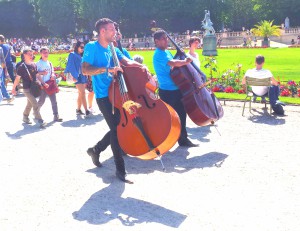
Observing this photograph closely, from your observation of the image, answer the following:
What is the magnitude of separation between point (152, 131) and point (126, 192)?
818mm

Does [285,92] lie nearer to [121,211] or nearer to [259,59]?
[259,59]

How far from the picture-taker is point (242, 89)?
12.7 m

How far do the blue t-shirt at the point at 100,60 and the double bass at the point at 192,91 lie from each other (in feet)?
5.25

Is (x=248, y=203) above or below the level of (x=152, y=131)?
below

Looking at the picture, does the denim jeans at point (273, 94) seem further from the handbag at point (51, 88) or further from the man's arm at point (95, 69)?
the man's arm at point (95, 69)

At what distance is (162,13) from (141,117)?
6120cm

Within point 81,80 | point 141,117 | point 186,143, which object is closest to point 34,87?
point 81,80

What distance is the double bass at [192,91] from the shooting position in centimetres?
709

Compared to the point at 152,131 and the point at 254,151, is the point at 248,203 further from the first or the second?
the point at 254,151

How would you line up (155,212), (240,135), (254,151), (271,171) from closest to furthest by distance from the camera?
1. (155,212)
2. (271,171)
3. (254,151)
4. (240,135)

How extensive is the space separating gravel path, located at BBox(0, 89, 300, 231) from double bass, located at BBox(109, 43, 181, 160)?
53 centimetres

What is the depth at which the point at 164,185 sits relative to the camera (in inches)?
219

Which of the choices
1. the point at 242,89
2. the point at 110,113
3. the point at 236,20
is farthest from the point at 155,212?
the point at 236,20

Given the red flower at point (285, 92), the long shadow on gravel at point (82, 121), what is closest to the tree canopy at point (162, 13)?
the red flower at point (285, 92)
